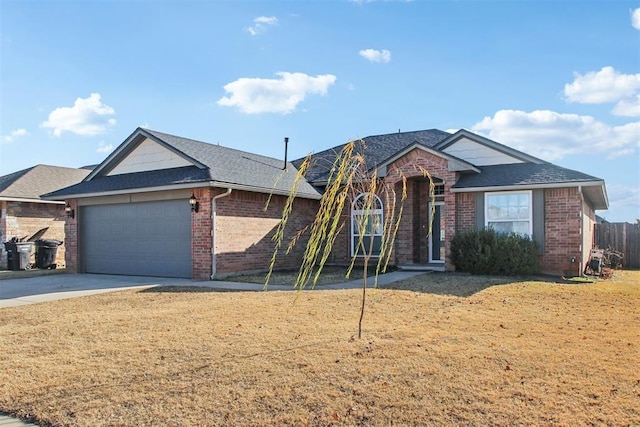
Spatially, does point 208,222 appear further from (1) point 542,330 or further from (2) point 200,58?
(1) point 542,330

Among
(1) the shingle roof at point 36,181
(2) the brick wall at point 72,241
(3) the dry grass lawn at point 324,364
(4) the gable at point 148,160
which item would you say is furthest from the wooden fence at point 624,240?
(1) the shingle roof at point 36,181

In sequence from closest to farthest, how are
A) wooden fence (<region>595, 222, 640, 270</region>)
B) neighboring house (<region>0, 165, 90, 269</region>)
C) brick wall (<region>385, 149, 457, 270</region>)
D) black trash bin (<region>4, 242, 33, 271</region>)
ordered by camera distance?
brick wall (<region>385, 149, 457, 270</region>) < black trash bin (<region>4, 242, 33, 271</region>) < neighboring house (<region>0, 165, 90, 269</region>) < wooden fence (<region>595, 222, 640, 270</region>)

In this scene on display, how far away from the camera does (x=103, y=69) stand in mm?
14438

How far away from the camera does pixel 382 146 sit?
69.4ft

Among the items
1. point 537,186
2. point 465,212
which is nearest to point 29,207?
point 465,212

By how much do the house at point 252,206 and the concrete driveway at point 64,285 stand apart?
798 millimetres

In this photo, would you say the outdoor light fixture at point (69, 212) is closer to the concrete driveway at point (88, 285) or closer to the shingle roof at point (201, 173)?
the shingle roof at point (201, 173)

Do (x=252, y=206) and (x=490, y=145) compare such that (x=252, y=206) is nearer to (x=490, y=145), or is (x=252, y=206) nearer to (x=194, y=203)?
(x=194, y=203)

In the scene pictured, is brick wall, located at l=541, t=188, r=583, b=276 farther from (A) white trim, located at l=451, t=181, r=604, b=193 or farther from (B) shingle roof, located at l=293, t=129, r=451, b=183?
(B) shingle roof, located at l=293, t=129, r=451, b=183

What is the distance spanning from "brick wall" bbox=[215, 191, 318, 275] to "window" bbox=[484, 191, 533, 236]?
21.1 feet

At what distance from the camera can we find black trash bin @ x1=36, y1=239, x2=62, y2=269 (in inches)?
754

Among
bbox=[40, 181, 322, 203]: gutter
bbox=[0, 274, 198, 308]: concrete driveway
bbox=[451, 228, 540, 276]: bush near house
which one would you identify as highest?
bbox=[40, 181, 322, 203]: gutter

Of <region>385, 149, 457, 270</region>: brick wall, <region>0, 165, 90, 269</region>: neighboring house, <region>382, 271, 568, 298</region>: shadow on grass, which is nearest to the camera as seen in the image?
<region>382, 271, 568, 298</region>: shadow on grass

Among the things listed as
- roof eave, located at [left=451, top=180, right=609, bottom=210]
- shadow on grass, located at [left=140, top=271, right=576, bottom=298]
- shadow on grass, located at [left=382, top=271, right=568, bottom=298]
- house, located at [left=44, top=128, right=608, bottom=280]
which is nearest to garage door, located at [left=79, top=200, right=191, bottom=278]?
house, located at [left=44, top=128, right=608, bottom=280]
